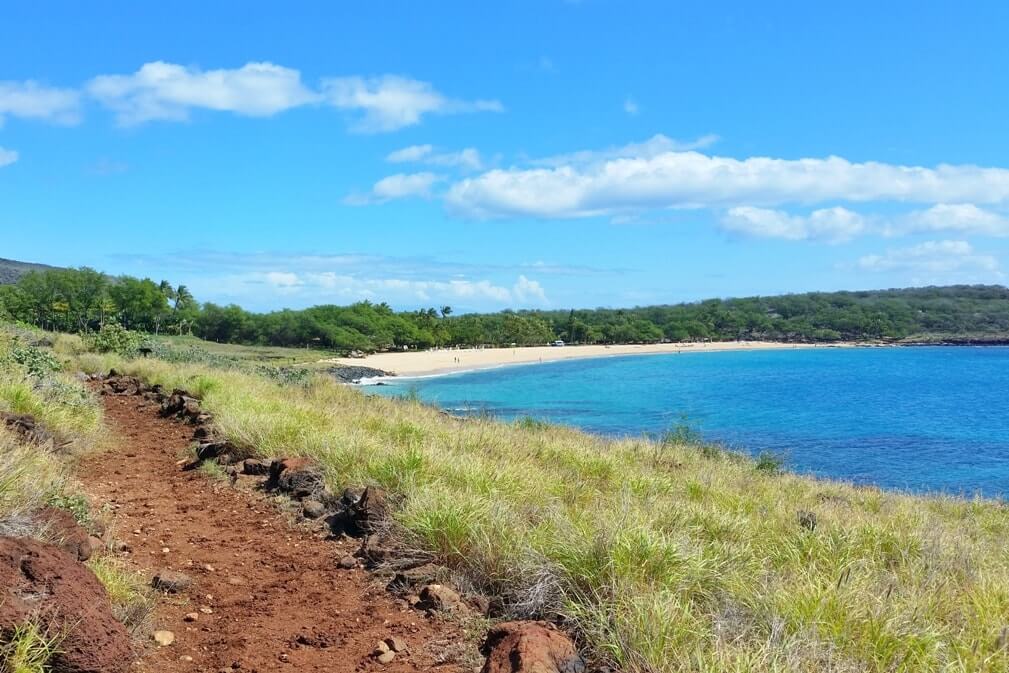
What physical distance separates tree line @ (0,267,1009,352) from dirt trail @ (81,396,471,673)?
21.9 metres

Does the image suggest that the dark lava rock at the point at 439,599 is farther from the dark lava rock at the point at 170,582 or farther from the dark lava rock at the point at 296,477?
the dark lava rock at the point at 296,477

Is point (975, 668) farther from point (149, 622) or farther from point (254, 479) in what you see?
point (254, 479)

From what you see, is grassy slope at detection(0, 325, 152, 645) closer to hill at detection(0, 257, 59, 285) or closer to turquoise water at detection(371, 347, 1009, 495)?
turquoise water at detection(371, 347, 1009, 495)

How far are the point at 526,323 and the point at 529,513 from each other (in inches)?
4811

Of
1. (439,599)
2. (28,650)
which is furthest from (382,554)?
(28,650)

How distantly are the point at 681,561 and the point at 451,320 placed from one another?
123m

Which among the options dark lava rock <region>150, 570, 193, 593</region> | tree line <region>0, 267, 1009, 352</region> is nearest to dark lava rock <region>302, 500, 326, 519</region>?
dark lava rock <region>150, 570, 193, 593</region>

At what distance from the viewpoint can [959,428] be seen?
37.7 m

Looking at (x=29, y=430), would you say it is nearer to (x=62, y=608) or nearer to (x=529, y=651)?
(x=62, y=608)

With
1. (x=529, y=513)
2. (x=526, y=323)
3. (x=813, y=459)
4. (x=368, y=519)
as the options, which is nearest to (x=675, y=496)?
(x=529, y=513)

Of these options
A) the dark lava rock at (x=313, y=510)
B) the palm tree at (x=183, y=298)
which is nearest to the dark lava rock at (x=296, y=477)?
the dark lava rock at (x=313, y=510)

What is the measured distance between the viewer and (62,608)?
3.49 metres

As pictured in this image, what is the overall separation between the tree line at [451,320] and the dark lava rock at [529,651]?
26560 mm

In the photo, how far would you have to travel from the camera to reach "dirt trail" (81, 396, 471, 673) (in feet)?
13.5
